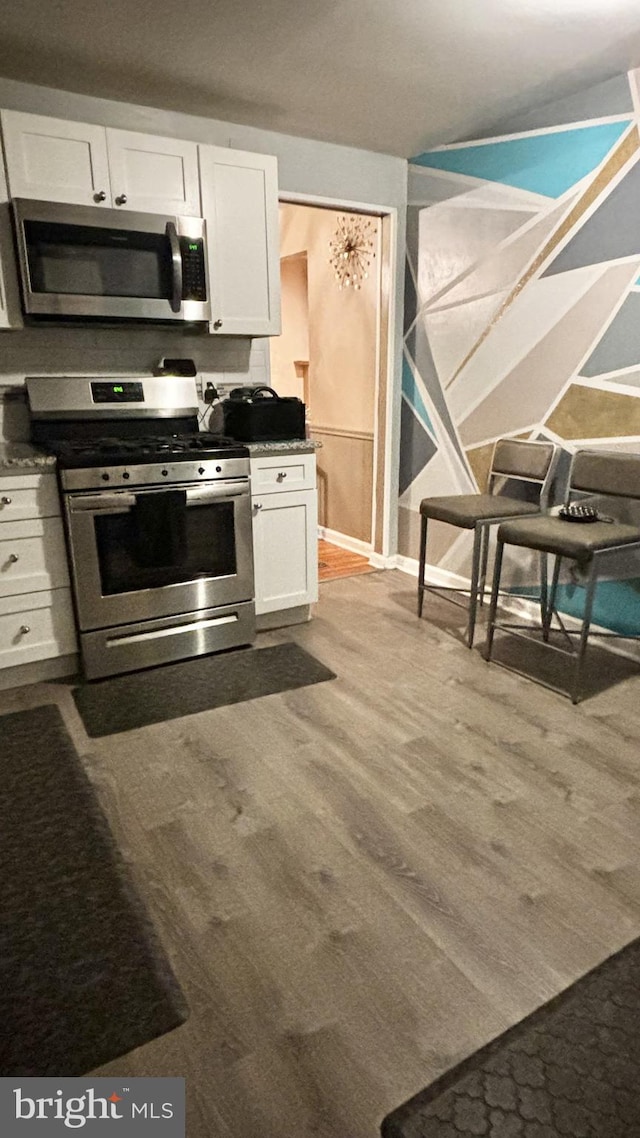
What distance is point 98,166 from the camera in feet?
8.70

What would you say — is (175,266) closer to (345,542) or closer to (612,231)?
(612,231)

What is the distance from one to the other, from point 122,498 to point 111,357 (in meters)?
0.87

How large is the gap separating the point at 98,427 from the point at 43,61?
139 cm

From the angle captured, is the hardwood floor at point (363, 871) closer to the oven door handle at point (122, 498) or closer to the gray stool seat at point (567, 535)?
the gray stool seat at point (567, 535)

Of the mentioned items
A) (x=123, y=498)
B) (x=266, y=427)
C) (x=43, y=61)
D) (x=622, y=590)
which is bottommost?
(x=622, y=590)

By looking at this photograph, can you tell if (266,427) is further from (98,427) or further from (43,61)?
(43,61)

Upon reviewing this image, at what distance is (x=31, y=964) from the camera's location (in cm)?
141

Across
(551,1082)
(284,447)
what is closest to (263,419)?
(284,447)

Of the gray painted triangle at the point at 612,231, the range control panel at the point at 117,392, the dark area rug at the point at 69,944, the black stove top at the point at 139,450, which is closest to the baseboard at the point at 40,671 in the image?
the dark area rug at the point at 69,944

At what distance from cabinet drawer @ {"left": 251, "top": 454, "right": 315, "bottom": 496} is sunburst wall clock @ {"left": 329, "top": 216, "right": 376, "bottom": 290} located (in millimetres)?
1721

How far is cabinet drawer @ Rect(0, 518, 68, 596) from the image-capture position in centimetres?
251

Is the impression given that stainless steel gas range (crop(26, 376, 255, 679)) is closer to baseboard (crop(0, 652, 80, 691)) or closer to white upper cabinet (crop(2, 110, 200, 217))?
baseboard (crop(0, 652, 80, 691))

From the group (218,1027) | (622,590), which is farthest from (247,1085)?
(622,590)

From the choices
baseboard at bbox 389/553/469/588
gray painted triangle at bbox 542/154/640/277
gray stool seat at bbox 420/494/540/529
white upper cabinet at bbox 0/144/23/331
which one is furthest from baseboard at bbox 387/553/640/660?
white upper cabinet at bbox 0/144/23/331
